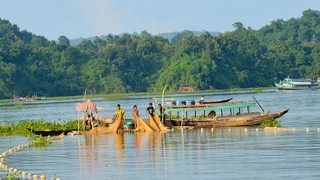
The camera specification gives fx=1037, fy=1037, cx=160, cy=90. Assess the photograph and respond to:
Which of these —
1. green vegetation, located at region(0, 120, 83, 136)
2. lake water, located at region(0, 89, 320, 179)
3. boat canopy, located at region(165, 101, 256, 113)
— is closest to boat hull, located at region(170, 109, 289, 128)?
boat canopy, located at region(165, 101, 256, 113)

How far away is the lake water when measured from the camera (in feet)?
91.3

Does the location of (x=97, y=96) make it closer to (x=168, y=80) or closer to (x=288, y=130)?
(x=168, y=80)

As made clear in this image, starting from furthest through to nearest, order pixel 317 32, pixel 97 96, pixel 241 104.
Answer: pixel 317 32 < pixel 97 96 < pixel 241 104

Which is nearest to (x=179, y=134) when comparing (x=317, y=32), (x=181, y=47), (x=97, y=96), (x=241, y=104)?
(x=241, y=104)

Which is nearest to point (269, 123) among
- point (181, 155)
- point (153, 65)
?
point (181, 155)

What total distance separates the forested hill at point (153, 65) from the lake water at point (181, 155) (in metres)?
87.0

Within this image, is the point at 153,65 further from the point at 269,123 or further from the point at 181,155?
the point at 181,155

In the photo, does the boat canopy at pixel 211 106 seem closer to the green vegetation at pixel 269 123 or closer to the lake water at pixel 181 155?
the green vegetation at pixel 269 123

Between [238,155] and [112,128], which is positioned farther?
[112,128]

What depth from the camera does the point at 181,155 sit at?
33469mm

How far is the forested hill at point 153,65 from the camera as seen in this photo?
134 m

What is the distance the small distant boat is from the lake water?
277 ft

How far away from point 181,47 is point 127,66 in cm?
821

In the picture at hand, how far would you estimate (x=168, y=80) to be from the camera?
450 feet
